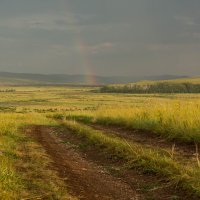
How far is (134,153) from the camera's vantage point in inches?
553

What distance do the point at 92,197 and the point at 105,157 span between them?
20.7 feet

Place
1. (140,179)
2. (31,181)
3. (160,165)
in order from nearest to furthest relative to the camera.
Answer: (31,181)
(140,179)
(160,165)

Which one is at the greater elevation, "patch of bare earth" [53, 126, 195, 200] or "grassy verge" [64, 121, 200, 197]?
"grassy verge" [64, 121, 200, 197]

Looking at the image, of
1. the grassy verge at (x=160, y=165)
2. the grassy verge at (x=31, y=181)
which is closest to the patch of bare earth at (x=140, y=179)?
the grassy verge at (x=160, y=165)

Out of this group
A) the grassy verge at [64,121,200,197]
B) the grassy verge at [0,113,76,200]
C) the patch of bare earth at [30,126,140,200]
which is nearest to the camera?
the grassy verge at [0,113,76,200]

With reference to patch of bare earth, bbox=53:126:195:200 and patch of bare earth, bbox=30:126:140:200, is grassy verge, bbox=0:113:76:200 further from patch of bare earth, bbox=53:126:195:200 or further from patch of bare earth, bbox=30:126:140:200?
patch of bare earth, bbox=53:126:195:200

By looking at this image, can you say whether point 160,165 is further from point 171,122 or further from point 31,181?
point 171,122

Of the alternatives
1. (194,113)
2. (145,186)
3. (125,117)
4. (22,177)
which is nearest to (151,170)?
(145,186)

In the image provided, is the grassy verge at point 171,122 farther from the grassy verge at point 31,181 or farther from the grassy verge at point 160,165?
the grassy verge at point 31,181

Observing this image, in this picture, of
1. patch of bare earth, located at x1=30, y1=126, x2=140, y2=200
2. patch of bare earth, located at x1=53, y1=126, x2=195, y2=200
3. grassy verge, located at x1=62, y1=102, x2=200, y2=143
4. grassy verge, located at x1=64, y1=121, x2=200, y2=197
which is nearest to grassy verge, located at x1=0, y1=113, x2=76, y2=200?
patch of bare earth, located at x1=30, y1=126, x2=140, y2=200

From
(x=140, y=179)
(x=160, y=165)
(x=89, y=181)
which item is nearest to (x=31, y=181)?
(x=89, y=181)

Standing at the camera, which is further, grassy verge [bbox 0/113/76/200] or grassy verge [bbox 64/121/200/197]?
grassy verge [bbox 64/121/200/197]

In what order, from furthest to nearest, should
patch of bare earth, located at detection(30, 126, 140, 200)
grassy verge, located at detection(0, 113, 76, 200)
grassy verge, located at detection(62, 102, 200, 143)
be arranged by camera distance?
grassy verge, located at detection(62, 102, 200, 143), patch of bare earth, located at detection(30, 126, 140, 200), grassy verge, located at detection(0, 113, 76, 200)

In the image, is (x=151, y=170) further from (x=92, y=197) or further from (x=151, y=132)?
(x=151, y=132)
